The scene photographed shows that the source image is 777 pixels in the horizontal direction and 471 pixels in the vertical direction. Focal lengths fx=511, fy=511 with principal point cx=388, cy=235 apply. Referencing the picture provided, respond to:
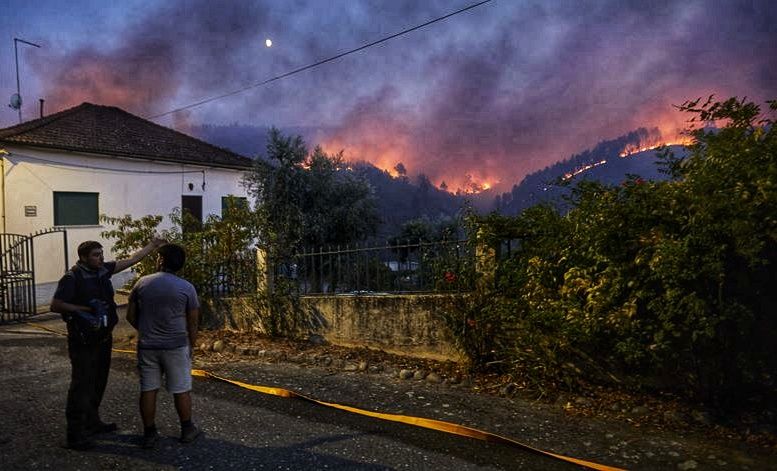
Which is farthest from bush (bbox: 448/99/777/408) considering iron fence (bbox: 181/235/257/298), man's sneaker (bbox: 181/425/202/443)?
iron fence (bbox: 181/235/257/298)

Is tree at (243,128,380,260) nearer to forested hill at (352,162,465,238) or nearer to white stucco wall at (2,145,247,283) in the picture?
white stucco wall at (2,145,247,283)

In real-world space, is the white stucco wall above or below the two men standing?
above

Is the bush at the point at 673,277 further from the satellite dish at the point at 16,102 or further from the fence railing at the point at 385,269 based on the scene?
the satellite dish at the point at 16,102

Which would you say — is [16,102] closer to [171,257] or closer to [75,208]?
[75,208]

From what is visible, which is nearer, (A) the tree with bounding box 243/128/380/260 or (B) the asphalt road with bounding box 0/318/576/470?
(B) the asphalt road with bounding box 0/318/576/470

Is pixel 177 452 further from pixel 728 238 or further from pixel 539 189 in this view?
pixel 728 238

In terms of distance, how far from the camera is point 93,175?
15.6 metres

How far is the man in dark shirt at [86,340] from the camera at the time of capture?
399 centimetres

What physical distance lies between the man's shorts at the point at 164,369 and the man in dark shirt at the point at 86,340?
53 cm

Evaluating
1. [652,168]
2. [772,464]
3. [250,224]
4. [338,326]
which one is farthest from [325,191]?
[772,464]

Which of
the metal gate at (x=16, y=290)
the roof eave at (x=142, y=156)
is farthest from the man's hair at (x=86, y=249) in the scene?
the roof eave at (x=142, y=156)

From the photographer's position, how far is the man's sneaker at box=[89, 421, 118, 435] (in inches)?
165

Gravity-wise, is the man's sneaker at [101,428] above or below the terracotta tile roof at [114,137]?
below

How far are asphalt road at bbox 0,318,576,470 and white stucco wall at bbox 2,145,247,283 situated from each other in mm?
10335
